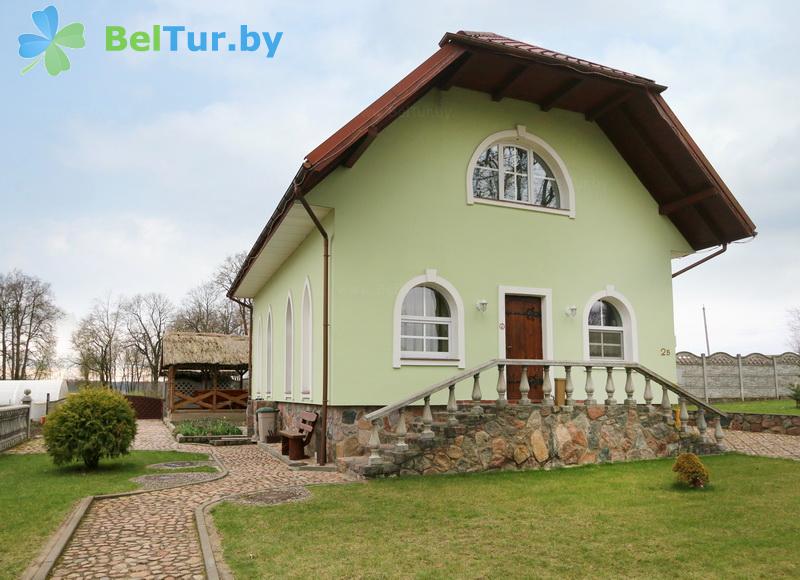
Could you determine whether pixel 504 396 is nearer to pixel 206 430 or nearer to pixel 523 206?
pixel 523 206

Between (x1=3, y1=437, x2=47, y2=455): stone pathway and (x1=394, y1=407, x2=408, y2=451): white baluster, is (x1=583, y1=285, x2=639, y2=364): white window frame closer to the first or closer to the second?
(x1=394, y1=407, x2=408, y2=451): white baluster

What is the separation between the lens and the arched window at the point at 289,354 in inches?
590

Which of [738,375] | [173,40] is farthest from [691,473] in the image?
[738,375]

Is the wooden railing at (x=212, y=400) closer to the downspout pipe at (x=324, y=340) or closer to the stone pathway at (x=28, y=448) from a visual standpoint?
the stone pathway at (x=28, y=448)

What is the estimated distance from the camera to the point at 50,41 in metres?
11.3

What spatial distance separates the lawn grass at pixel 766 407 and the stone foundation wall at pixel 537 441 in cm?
800

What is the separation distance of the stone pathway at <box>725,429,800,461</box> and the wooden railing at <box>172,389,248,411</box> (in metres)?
18.7

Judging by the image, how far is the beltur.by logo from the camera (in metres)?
10.6

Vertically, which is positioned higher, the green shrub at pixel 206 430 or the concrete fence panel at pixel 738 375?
the concrete fence panel at pixel 738 375

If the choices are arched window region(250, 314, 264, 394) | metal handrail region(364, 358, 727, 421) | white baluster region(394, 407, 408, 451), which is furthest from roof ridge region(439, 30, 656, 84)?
arched window region(250, 314, 264, 394)

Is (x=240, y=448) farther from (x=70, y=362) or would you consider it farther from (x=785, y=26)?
(x=70, y=362)

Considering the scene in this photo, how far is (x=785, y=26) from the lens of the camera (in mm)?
9859

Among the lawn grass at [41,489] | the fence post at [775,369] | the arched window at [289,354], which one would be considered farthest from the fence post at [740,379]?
the lawn grass at [41,489]

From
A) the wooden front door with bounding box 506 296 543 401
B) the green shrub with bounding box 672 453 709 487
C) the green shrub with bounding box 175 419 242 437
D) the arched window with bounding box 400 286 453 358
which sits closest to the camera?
the green shrub with bounding box 672 453 709 487
